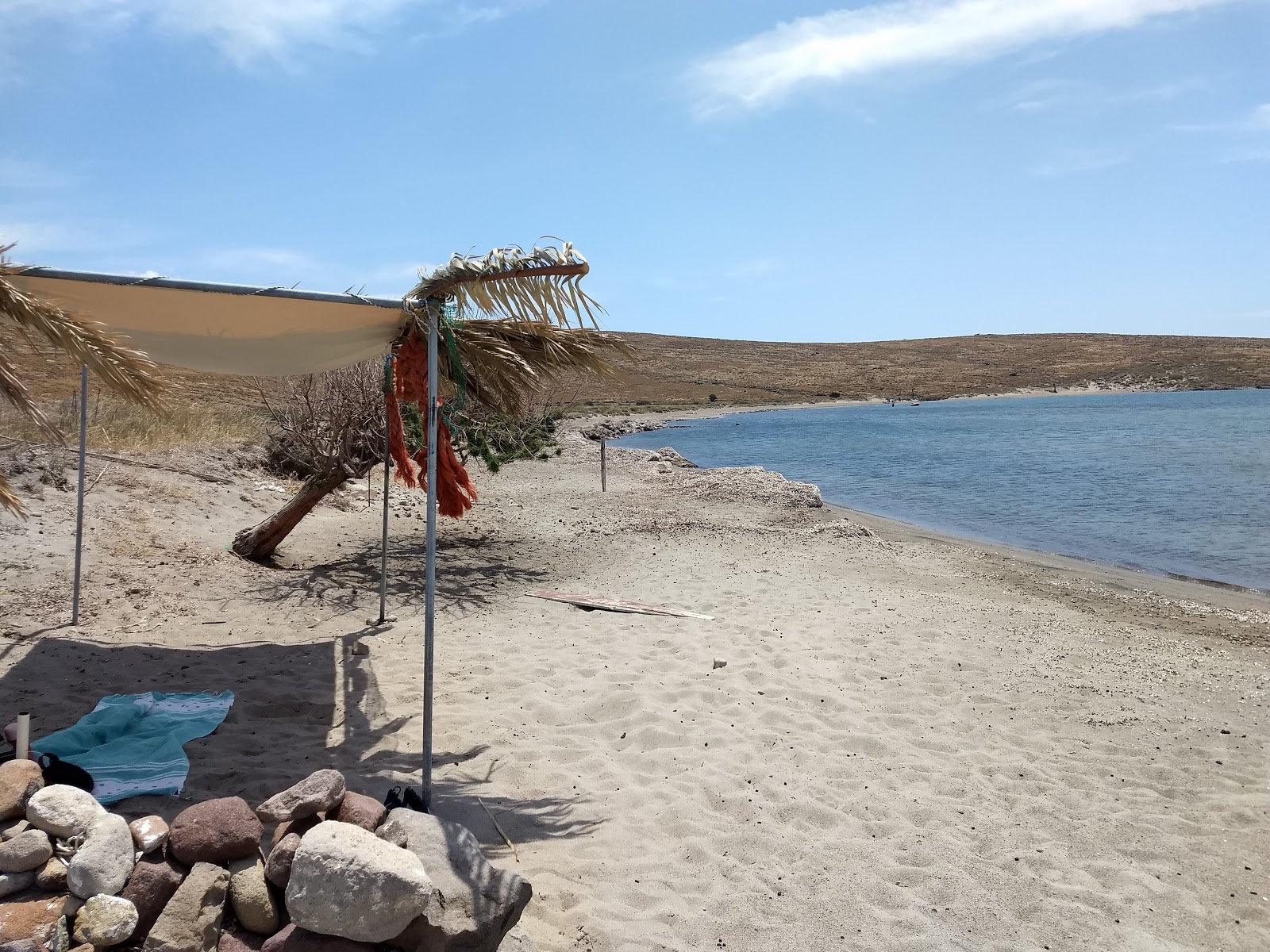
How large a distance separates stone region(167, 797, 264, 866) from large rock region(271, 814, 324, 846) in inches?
2.6

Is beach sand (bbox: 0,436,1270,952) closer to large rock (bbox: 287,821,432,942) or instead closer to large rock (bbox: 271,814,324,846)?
large rock (bbox: 287,821,432,942)

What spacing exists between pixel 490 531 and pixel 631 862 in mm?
8232

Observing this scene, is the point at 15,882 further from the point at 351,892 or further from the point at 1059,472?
the point at 1059,472

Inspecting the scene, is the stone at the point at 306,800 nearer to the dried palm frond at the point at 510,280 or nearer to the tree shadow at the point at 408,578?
the dried palm frond at the point at 510,280

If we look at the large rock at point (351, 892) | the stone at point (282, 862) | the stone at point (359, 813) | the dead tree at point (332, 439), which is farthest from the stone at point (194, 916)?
the dead tree at point (332, 439)

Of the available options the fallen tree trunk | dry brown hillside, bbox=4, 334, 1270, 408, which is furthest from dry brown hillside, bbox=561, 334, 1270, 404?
the fallen tree trunk

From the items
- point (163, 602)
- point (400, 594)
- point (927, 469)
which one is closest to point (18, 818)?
point (163, 602)

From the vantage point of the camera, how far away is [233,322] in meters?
4.83

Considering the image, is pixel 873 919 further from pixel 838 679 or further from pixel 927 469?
pixel 927 469

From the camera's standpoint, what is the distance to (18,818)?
2967 mm

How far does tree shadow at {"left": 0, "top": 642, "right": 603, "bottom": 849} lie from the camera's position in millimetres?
3994

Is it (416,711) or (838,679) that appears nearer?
(416,711)

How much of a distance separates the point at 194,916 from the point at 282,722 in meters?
2.28

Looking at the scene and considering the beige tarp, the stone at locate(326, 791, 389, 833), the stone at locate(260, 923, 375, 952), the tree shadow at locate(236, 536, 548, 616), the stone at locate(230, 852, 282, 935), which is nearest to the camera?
the stone at locate(260, 923, 375, 952)
